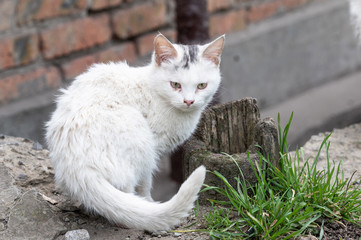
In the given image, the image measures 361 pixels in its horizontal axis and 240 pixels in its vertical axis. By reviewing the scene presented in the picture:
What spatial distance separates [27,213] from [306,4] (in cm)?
320

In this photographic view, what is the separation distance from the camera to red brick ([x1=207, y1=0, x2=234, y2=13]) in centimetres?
381

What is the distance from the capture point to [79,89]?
189 cm

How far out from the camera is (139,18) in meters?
3.51

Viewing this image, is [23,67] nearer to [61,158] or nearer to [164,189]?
[164,189]

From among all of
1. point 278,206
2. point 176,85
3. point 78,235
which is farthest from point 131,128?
point 278,206

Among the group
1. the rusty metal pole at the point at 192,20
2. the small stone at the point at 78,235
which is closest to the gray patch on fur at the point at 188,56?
the small stone at the point at 78,235

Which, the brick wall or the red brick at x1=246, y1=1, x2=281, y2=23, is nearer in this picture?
the brick wall

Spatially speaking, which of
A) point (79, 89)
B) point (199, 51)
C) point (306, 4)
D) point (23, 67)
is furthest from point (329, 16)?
point (79, 89)

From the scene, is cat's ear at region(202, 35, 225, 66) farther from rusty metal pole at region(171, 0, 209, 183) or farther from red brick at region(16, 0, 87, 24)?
red brick at region(16, 0, 87, 24)

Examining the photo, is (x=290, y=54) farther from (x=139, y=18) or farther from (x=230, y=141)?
(x=230, y=141)

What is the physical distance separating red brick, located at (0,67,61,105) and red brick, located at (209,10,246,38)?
3.85 feet

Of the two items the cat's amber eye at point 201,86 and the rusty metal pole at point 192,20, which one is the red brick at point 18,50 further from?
the cat's amber eye at point 201,86

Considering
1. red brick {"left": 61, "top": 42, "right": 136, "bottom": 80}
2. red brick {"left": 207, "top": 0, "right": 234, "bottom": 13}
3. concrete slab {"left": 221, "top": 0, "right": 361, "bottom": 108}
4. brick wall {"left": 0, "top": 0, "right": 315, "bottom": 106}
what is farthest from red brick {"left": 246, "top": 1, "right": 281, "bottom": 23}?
red brick {"left": 61, "top": 42, "right": 136, "bottom": 80}

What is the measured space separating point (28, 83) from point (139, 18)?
0.81 m
